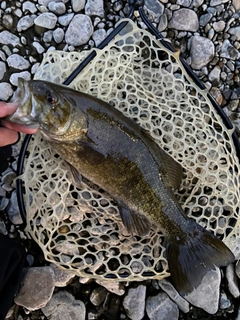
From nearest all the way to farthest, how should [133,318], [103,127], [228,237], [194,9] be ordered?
[103,127]
[228,237]
[133,318]
[194,9]

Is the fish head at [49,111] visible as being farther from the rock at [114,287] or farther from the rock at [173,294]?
the rock at [173,294]

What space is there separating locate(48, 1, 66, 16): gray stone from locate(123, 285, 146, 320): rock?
195 centimetres

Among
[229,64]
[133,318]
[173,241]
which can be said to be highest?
[229,64]

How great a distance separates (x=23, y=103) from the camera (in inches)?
99.0

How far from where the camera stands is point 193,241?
2.77m

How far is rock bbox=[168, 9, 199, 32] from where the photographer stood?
3.38 m

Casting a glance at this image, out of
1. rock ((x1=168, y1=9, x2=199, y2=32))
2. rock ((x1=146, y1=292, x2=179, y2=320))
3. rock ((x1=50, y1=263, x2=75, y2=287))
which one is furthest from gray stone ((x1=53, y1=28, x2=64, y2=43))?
rock ((x1=146, y1=292, x2=179, y2=320))

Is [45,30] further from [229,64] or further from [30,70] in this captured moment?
[229,64]

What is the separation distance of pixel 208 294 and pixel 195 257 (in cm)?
56

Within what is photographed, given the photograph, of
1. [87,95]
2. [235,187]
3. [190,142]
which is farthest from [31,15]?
[235,187]

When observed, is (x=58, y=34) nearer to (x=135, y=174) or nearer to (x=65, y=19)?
(x=65, y=19)

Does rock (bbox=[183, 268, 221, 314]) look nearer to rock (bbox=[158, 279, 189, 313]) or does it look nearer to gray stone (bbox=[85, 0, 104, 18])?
rock (bbox=[158, 279, 189, 313])

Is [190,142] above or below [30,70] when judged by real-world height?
above

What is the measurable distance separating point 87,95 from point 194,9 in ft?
4.14
